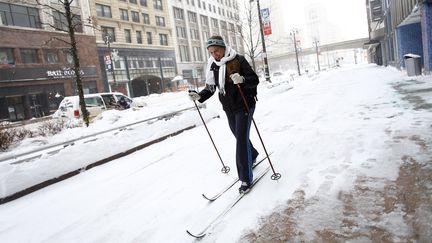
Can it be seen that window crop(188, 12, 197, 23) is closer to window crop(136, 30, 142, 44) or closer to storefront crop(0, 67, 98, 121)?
window crop(136, 30, 142, 44)

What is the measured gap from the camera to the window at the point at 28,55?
33812mm

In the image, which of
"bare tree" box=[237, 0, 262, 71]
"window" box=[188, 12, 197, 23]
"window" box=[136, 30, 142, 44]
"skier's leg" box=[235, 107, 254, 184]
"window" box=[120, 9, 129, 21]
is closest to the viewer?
"skier's leg" box=[235, 107, 254, 184]

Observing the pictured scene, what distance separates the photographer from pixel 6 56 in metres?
32.4

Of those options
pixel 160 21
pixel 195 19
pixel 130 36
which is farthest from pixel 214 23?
pixel 130 36

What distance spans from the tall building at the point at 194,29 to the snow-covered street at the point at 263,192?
5113 centimetres

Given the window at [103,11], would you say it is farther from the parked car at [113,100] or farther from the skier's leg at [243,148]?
the skier's leg at [243,148]

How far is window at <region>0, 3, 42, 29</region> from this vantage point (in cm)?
3241

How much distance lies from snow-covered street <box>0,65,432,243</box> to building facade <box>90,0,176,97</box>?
35033 millimetres

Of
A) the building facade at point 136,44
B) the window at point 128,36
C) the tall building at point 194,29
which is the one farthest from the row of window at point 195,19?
the window at point 128,36

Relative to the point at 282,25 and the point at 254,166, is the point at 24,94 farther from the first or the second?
the point at 282,25

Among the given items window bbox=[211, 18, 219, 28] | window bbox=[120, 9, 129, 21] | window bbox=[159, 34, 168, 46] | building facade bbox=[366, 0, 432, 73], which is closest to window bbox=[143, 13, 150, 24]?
window bbox=[159, 34, 168, 46]

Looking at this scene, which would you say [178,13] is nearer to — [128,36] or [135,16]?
[135,16]

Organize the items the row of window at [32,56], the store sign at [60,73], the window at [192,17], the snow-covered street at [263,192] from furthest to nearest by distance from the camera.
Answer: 1. the window at [192,17]
2. the store sign at [60,73]
3. the row of window at [32,56]
4. the snow-covered street at [263,192]

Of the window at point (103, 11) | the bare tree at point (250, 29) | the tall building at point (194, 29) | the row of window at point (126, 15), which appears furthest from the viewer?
the tall building at point (194, 29)
